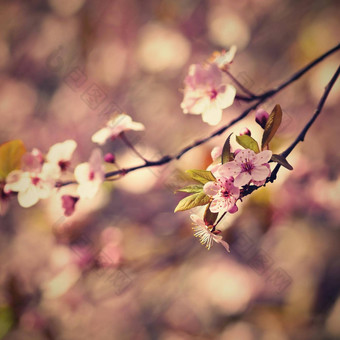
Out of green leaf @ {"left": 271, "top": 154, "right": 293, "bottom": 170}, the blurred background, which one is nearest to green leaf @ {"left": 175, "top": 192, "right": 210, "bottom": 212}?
green leaf @ {"left": 271, "top": 154, "right": 293, "bottom": 170}

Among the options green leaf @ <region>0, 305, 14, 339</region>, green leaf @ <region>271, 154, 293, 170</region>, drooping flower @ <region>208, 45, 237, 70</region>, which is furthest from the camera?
green leaf @ <region>0, 305, 14, 339</region>

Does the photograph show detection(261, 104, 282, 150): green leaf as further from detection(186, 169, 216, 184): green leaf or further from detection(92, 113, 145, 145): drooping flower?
detection(92, 113, 145, 145): drooping flower

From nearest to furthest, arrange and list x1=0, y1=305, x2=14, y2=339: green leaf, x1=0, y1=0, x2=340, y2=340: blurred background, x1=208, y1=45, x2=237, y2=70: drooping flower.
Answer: x1=208, y1=45, x2=237, y2=70: drooping flower, x1=0, y1=305, x2=14, y2=339: green leaf, x1=0, y1=0, x2=340, y2=340: blurred background

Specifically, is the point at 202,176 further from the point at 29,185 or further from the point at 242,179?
the point at 29,185

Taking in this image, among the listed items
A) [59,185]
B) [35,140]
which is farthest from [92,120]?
[59,185]

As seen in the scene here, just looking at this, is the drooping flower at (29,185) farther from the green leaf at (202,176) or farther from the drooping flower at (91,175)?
the green leaf at (202,176)

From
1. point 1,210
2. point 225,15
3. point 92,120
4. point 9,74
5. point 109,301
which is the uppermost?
point 225,15

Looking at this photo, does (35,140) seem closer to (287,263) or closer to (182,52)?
(182,52)
